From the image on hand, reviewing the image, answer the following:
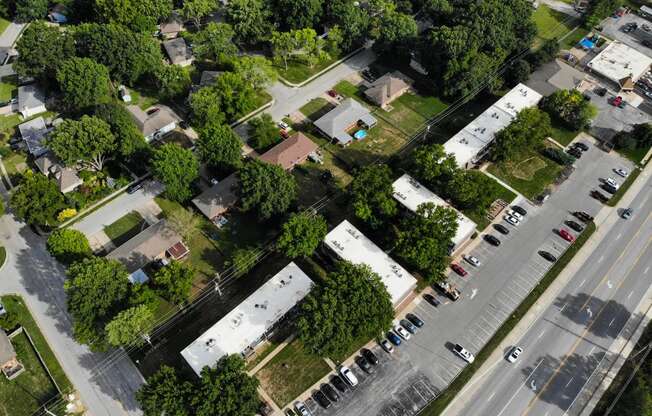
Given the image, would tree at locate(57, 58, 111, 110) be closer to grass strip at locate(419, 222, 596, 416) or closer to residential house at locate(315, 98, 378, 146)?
residential house at locate(315, 98, 378, 146)

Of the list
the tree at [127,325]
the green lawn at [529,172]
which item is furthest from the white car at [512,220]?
the tree at [127,325]

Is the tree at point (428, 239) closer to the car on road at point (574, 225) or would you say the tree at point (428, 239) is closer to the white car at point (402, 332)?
the white car at point (402, 332)

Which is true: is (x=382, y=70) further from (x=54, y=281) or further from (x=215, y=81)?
(x=54, y=281)

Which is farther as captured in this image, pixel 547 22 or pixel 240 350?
pixel 547 22

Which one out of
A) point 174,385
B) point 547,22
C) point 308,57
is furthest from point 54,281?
point 547,22

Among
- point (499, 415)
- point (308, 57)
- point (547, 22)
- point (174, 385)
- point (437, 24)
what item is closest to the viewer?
point (174, 385)

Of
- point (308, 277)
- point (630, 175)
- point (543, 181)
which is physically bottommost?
point (308, 277)
